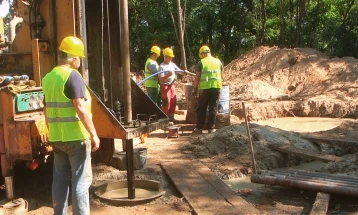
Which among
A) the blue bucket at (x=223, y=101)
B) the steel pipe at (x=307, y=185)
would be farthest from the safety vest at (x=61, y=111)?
the blue bucket at (x=223, y=101)

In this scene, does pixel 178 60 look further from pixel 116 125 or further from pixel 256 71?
pixel 116 125

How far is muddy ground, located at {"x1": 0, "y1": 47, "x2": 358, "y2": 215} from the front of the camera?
18.8ft

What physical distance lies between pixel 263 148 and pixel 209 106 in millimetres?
2617

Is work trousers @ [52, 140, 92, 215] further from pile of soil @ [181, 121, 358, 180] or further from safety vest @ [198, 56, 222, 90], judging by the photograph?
safety vest @ [198, 56, 222, 90]

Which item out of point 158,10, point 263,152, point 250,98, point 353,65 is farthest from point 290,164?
point 158,10

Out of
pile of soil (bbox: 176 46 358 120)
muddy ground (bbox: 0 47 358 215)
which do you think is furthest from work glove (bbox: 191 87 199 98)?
pile of soil (bbox: 176 46 358 120)

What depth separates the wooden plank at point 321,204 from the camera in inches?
200

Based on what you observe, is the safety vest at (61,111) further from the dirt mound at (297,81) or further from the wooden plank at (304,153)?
the dirt mound at (297,81)

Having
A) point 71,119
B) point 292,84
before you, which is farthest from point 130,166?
point 292,84

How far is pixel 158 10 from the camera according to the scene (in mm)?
26297

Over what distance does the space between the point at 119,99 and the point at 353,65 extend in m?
11.9

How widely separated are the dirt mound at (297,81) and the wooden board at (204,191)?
270 inches

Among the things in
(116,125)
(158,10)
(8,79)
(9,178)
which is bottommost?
(9,178)

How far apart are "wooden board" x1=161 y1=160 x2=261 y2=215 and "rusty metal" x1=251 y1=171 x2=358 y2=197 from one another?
510 millimetres
